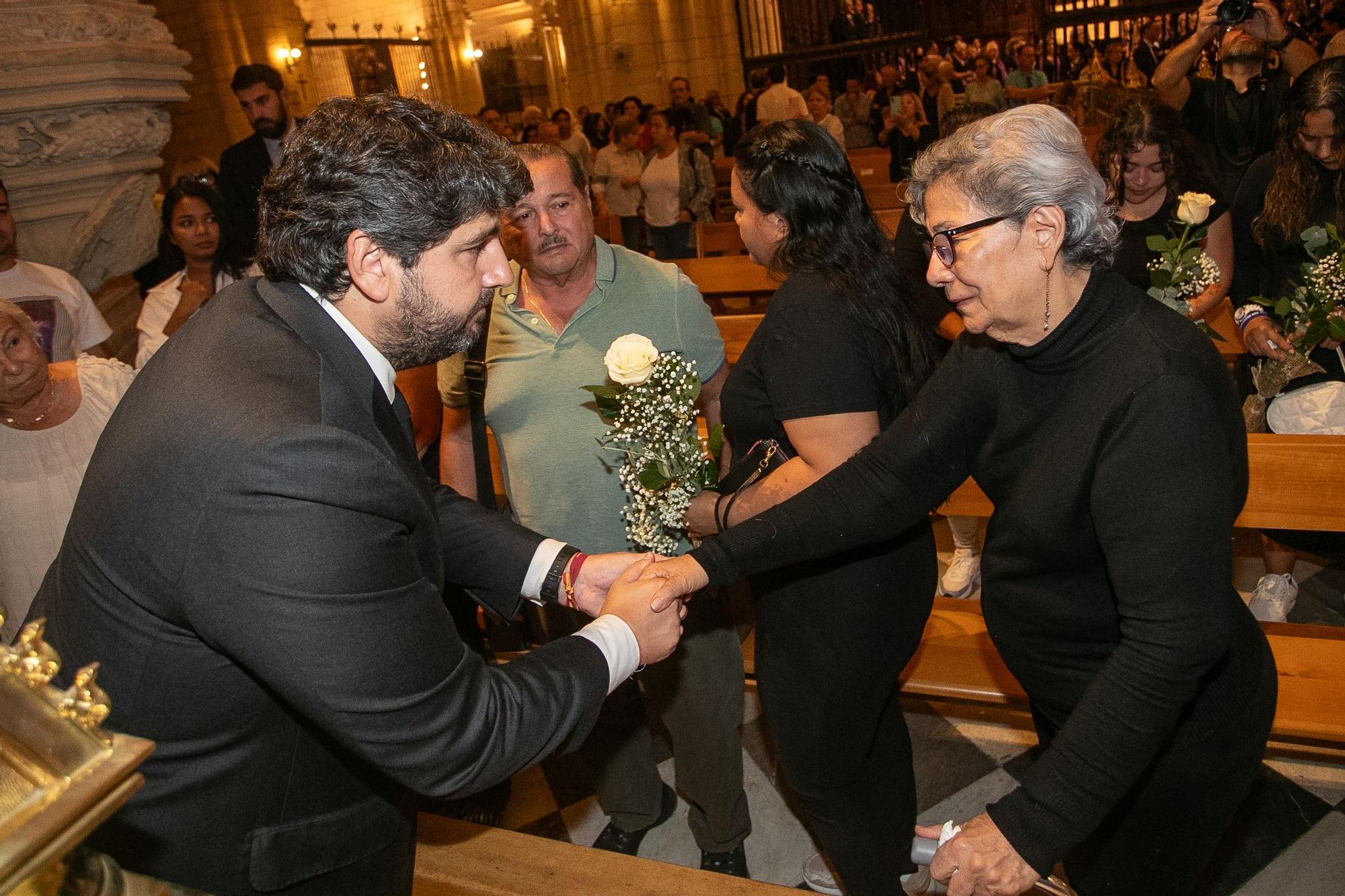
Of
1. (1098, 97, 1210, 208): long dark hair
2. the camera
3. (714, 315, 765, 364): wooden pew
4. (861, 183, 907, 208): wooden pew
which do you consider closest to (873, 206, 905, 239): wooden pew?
(861, 183, 907, 208): wooden pew

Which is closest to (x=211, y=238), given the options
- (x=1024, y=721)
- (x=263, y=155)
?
(x=263, y=155)

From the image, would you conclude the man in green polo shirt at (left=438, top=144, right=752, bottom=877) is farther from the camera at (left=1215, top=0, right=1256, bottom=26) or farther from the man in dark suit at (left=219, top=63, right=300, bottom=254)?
the camera at (left=1215, top=0, right=1256, bottom=26)

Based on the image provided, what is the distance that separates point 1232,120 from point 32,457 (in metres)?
5.77

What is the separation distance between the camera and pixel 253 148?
5.39 metres

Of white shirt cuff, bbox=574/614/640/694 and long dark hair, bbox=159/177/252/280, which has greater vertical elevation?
long dark hair, bbox=159/177/252/280

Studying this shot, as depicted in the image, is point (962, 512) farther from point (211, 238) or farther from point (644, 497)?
point (211, 238)

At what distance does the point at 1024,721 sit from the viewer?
3451 mm

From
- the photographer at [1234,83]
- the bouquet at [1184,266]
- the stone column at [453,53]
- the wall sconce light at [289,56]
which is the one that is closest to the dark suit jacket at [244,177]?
the bouquet at [1184,266]

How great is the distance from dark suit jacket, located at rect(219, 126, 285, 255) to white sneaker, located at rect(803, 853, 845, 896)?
4398 mm

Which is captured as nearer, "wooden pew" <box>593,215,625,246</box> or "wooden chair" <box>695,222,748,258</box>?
"wooden chair" <box>695,222,748,258</box>

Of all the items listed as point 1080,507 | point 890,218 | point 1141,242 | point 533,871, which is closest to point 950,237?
point 1080,507

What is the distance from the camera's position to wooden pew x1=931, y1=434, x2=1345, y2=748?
2.57 metres

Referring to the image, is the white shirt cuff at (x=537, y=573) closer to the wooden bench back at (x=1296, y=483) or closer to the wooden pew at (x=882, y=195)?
the wooden bench back at (x=1296, y=483)

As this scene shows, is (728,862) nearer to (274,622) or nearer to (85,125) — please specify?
(274,622)
